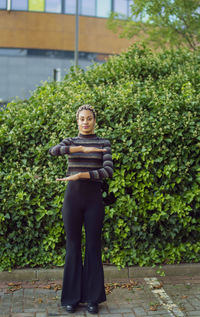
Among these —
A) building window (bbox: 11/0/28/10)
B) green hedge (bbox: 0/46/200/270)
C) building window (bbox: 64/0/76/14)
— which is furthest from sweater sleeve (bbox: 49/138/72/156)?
building window (bbox: 64/0/76/14)

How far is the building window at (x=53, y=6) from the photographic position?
2731 cm


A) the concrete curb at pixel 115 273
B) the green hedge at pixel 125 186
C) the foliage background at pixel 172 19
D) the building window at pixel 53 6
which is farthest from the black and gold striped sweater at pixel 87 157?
the building window at pixel 53 6

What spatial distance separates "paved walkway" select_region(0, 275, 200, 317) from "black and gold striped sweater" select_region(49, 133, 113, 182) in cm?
139

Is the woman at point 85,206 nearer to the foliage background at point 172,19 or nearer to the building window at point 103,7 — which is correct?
the foliage background at point 172,19

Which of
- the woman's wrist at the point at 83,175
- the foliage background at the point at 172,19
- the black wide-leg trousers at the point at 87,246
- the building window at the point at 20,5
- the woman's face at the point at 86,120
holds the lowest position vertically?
the black wide-leg trousers at the point at 87,246

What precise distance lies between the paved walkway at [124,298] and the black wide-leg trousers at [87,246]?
19cm

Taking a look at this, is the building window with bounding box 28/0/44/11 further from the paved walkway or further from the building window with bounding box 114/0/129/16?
the paved walkway

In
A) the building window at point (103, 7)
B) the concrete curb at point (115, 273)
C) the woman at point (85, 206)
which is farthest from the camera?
the building window at point (103, 7)

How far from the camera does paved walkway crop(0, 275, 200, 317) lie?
3920 mm

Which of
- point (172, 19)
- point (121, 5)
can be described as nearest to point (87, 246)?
point (172, 19)

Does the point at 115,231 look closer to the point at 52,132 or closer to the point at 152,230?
the point at 152,230

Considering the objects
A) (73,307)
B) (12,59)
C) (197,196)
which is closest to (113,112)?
(197,196)

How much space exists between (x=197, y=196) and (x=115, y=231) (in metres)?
1.11

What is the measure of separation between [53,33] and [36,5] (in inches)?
84.4
